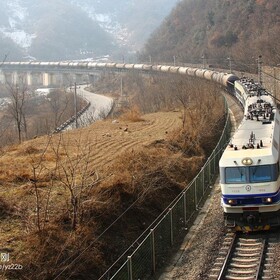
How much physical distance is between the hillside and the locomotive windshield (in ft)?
125

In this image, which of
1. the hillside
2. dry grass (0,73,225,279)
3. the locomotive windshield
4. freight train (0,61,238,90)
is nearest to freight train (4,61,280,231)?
the locomotive windshield

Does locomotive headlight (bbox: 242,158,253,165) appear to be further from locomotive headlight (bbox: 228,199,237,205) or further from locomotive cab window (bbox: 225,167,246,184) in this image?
locomotive headlight (bbox: 228,199,237,205)

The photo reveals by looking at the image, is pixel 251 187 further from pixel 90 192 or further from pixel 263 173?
pixel 90 192

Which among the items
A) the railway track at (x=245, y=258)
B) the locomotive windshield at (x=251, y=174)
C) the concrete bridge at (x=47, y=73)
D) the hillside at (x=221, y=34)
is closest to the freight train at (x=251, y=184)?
the locomotive windshield at (x=251, y=174)

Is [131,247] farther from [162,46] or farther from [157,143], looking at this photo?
[162,46]

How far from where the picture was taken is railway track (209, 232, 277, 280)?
12328 millimetres

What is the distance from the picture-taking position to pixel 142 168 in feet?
61.4

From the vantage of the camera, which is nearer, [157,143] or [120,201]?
[120,201]

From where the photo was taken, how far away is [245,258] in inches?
529

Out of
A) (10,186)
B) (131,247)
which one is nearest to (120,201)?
(131,247)

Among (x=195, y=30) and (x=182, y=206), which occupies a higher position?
(x=195, y=30)

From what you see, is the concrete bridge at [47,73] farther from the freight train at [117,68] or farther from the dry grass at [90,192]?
the dry grass at [90,192]

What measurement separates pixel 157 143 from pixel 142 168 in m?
5.37

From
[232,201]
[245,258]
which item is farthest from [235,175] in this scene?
[245,258]
